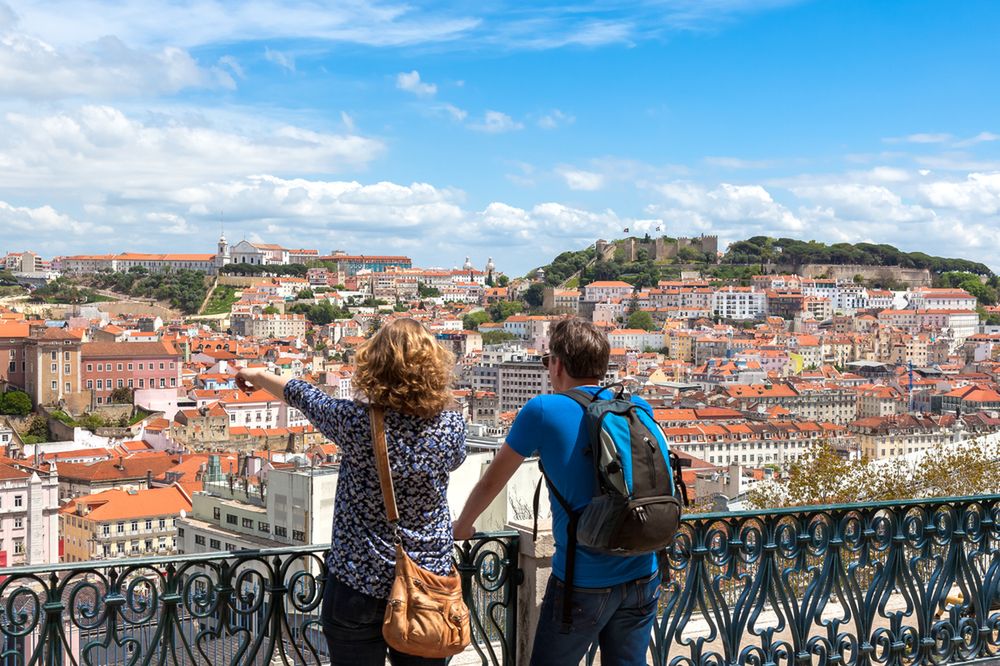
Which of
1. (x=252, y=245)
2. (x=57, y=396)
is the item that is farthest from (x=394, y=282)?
(x=57, y=396)

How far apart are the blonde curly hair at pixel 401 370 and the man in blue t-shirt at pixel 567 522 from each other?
27 cm

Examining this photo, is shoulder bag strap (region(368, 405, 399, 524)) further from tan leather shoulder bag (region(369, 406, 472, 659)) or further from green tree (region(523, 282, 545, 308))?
green tree (region(523, 282, 545, 308))

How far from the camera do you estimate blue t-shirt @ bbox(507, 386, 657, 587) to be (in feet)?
8.62

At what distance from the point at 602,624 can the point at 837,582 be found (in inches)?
49.6

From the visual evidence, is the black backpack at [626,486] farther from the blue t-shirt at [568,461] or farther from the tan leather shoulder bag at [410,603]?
the tan leather shoulder bag at [410,603]

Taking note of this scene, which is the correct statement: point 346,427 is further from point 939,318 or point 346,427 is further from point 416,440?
Result: point 939,318

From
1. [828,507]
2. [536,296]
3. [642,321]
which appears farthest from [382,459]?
[536,296]

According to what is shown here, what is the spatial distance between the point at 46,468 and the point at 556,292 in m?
71.4

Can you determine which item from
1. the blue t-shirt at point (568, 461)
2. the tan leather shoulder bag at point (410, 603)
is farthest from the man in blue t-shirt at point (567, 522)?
the tan leather shoulder bag at point (410, 603)

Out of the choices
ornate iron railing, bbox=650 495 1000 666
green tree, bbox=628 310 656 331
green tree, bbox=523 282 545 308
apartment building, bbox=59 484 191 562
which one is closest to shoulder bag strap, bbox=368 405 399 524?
ornate iron railing, bbox=650 495 1000 666

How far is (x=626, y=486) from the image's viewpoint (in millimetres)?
2582

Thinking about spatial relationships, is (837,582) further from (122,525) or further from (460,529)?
(122,525)

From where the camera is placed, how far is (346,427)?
2.52m

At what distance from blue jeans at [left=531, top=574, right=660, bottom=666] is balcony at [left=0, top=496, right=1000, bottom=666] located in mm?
447
